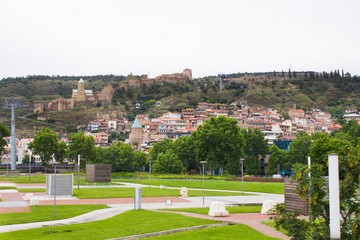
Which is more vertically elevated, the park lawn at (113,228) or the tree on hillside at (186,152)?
the tree on hillside at (186,152)

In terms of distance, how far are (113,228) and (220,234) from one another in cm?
440

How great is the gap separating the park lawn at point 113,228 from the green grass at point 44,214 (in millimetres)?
2975

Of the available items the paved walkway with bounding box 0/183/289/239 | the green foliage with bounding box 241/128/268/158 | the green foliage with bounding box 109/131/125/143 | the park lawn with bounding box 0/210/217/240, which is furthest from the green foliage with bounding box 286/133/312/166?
the green foliage with bounding box 109/131/125/143

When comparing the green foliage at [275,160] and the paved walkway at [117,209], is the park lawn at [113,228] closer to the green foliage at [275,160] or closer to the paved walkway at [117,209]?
the paved walkway at [117,209]

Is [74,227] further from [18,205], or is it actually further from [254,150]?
[254,150]

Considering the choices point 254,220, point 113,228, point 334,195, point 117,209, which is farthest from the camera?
point 117,209

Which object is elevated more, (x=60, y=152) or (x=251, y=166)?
(x=60, y=152)

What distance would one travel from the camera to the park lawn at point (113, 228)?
18344mm

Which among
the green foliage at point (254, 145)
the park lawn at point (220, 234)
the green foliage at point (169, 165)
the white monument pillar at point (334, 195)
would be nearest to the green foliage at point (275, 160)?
the green foliage at point (254, 145)

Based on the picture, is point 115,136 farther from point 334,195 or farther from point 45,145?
point 334,195

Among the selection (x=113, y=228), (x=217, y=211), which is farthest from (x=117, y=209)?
(x=113, y=228)

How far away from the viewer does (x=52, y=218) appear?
24250 mm

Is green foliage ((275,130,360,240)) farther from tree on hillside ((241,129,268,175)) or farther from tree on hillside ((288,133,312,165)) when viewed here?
tree on hillside ((241,129,268,175))

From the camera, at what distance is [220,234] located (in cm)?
1791
